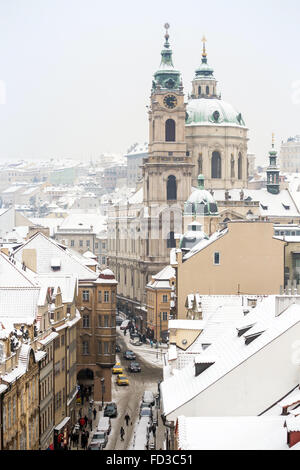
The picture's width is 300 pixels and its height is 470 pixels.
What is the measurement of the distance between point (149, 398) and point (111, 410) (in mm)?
3883

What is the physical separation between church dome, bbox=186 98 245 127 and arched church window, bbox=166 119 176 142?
1010 centimetres

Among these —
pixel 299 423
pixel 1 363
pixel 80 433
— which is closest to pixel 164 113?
pixel 80 433

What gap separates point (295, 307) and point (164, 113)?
9013 centimetres

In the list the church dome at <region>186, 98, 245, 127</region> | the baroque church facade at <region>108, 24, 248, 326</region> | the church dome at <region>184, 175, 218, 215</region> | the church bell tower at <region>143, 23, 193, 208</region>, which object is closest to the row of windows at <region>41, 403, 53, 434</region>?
the baroque church facade at <region>108, 24, 248, 326</region>

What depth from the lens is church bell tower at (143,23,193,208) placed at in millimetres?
119875

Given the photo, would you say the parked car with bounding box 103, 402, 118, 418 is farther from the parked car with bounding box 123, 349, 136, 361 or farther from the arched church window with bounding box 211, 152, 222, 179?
the arched church window with bounding box 211, 152, 222, 179

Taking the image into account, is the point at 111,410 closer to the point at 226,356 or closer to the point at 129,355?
the point at 129,355

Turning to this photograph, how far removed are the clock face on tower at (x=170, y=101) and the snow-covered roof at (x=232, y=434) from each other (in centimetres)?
9755

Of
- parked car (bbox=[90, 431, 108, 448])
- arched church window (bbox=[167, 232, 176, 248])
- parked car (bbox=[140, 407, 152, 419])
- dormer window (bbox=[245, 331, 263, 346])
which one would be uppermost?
arched church window (bbox=[167, 232, 176, 248])

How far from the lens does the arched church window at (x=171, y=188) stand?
396 ft

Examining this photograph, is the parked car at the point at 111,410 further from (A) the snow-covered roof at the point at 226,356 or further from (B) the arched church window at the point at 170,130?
(B) the arched church window at the point at 170,130

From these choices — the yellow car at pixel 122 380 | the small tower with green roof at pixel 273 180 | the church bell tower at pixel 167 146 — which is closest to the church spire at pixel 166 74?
the church bell tower at pixel 167 146

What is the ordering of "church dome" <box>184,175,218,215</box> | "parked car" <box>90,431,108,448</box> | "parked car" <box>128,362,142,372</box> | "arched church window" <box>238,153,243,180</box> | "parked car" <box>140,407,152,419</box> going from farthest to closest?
"arched church window" <box>238,153,243,180</box> → "church dome" <box>184,175,218,215</box> → "parked car" <box>128,362,142,372</box> → "parked car" <box>140,407,152,419</box> → "parked car" <box>90,431,108,448</box>
